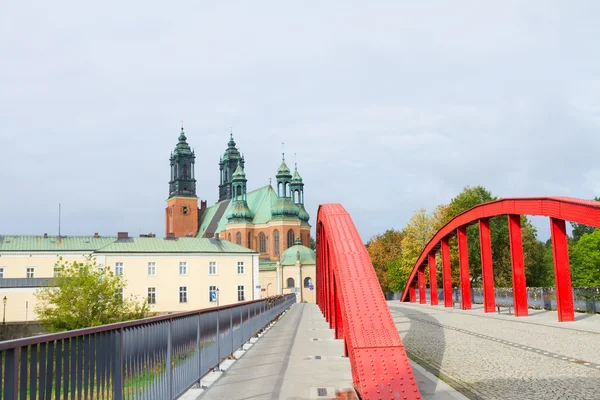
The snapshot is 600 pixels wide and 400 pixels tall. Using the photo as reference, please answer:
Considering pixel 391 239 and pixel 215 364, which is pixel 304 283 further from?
pixel 215 364

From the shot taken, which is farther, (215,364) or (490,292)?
(490,292)

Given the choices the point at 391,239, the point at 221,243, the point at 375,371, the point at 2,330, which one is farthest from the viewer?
the point at 391,239

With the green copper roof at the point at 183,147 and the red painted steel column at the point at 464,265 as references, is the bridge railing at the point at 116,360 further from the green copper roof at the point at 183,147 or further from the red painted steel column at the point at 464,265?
the green copper roof at the point at 183,147

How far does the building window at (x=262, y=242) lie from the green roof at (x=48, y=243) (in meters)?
33.2

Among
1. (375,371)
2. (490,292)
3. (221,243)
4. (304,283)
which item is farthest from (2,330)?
(375,371)

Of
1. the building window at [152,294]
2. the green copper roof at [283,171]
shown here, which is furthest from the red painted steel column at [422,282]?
the green copper roof at [283,171]

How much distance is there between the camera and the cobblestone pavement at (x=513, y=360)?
27.3 ft

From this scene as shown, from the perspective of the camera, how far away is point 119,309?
42375 millimetres

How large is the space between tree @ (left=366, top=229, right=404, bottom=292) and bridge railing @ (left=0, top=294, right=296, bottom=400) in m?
67.0

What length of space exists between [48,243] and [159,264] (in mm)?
12125

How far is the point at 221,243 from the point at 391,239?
24.2 metres

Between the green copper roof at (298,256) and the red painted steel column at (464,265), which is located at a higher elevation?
the green copper roof at (298,256)

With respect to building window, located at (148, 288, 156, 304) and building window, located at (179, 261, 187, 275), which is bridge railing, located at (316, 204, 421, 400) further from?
building window, located at (179, 261, 187, 275)

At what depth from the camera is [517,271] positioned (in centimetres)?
2620
